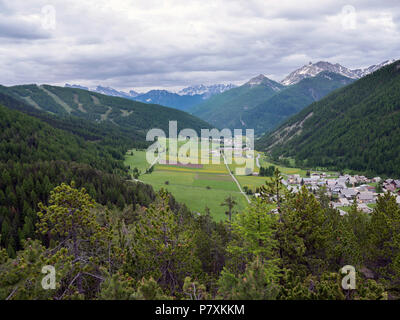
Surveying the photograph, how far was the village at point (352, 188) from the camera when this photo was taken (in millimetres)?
97762

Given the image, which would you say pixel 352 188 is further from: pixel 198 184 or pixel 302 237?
pixel 302 237

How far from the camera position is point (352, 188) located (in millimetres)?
112938

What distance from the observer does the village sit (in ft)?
321

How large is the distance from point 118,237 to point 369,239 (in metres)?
29.7

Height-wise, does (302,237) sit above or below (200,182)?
above

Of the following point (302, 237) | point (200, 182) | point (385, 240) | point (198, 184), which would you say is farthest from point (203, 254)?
point (200, 182)

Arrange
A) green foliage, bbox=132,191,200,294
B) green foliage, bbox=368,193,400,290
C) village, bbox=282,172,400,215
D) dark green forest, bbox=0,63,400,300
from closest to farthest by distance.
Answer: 1. dark green forest, bbox=0,63,400,300
2. green foliage, bbox=132,191,200,294
3. green foliage, bbox=368,193,400,290
4. village, bbox=282,172,400,215

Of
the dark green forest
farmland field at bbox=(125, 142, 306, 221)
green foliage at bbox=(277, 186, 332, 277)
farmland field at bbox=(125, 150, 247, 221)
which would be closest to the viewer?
the dark green forest

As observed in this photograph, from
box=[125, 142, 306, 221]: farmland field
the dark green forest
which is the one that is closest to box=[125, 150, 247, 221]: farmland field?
Answer: box=[125, 142, 306, 221]: farmland field

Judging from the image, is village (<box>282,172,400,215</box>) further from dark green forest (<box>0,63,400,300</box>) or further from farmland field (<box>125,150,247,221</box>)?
dark green forest (<box>0,63,400,300</box>)

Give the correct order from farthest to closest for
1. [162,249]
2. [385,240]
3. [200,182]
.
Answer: [200,182]
[385,240]
[162,249]

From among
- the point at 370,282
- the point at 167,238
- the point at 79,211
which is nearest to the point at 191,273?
the point at 167,238

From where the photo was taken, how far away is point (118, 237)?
2347cm

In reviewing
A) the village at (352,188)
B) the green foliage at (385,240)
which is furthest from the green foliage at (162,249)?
the village at (352,188)
